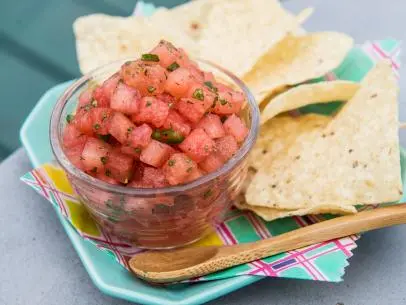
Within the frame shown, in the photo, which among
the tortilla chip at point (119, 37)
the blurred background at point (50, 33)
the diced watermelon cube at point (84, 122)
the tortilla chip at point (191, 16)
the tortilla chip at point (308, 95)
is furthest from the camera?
the blurred background at point (50, 33)

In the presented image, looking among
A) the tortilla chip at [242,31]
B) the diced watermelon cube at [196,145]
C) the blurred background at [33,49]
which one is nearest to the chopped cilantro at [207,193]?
the diced watermelon cube at [196,145]

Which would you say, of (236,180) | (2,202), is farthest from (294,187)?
(2,202)

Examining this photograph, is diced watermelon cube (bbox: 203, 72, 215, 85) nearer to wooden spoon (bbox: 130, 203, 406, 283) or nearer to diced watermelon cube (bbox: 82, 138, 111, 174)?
diced watermelon cube (bbox: 82, 138, 111, 174)

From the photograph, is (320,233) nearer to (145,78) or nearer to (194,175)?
(194,175)

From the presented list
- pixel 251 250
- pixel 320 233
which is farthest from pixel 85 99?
pixel 320 233

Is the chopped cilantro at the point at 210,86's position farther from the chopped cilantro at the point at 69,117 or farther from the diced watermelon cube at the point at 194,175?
the chopped cilantro at the point at 69,117

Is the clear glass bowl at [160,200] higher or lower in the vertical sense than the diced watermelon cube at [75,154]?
lower
